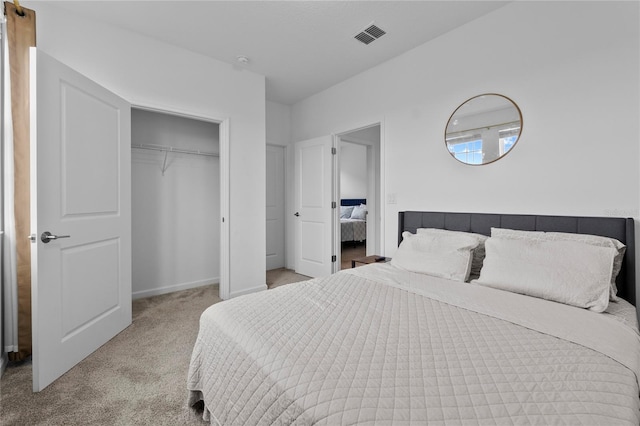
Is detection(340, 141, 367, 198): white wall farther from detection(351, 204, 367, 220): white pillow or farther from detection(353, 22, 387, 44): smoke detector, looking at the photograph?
detection(353, 22, 387, 44): smoke detector

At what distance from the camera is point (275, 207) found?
4.74 metres

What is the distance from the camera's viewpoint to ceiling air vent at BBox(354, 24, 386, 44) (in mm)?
2654

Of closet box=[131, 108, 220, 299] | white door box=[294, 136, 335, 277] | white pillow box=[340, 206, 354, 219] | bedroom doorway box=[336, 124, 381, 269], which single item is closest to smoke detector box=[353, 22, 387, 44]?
bedroom doorway box=[336, 124, 381, 269]

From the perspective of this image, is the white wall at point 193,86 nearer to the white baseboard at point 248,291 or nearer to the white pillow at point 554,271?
the white baseboard at point 248,291

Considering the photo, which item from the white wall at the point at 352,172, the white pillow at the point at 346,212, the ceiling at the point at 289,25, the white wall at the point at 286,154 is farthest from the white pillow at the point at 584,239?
the white wall at the point at 352,172

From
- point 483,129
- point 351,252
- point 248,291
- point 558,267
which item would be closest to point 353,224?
point 351,252

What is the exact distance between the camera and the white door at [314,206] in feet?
13.1

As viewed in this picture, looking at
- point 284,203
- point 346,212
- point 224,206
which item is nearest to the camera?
point 224,206

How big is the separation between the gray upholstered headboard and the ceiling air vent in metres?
1.76

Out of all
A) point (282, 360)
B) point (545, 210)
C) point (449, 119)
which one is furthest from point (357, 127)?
point (282, 360)

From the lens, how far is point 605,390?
84cm

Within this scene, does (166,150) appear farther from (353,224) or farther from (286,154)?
(353,224)

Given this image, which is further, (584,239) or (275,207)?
(275,207)

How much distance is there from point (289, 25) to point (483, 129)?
1.96 m
